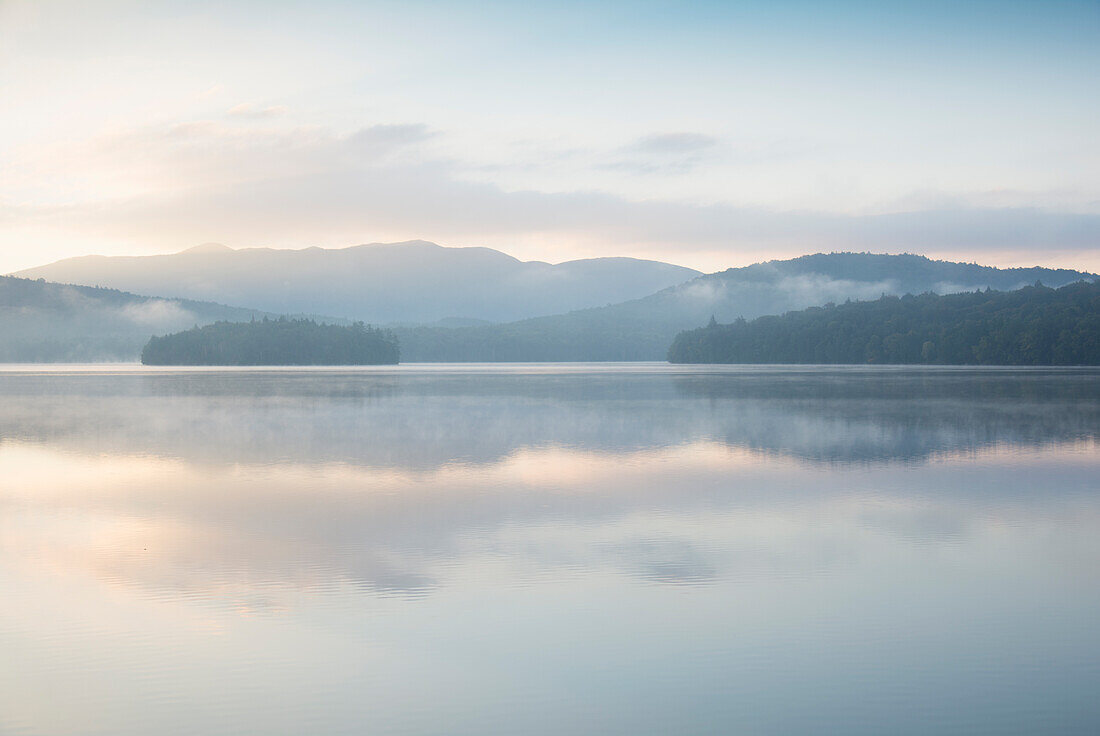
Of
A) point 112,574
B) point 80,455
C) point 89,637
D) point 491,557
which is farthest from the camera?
point 80,455

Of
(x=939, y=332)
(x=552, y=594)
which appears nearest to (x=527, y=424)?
(x=552, y=594)

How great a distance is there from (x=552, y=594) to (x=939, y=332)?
158033 millimetres

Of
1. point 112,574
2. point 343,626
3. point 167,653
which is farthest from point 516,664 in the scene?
point 112,574

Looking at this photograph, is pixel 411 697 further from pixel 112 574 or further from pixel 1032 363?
pixel 1032 363

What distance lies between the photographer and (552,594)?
10.8 meters

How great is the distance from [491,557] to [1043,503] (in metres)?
10.3

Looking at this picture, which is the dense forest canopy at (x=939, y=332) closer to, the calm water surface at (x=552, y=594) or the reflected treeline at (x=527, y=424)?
the reflected treeline at (x=527, y=424)

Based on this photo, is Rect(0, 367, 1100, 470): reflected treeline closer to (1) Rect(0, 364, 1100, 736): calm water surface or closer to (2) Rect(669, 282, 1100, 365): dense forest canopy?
(1) Rect(0, 364, 1100, 736): calm water surface

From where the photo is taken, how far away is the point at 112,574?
11875 millimetres

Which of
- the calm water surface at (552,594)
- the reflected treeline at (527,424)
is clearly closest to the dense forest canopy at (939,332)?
the reflected treeline at (527,424)

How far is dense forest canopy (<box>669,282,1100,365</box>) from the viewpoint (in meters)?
136

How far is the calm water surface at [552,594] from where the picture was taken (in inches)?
303

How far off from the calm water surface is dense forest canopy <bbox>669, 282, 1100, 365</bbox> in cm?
12426

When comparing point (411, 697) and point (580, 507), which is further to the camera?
point (580, 507)
